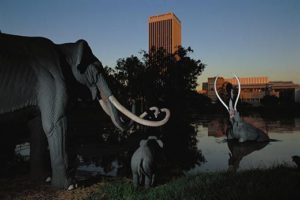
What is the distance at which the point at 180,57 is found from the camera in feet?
90.9

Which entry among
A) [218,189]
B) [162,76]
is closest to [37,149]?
[218,189]

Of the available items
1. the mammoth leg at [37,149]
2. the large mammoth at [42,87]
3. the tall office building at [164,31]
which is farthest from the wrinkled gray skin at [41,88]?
the tall office building at [164,31]

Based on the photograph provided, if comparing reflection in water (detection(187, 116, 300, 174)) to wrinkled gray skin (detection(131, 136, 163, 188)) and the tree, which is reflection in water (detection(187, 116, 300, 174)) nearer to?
wrinkled gray skin (detection(131, 136, 163, 188))

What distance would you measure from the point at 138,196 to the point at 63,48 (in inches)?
90.1

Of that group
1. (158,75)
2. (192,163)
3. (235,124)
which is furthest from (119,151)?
(158,75)

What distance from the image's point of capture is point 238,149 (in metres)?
9.68

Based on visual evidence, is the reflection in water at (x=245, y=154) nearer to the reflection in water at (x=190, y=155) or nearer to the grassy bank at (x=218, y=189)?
the reflection in water at (x=190, y=155)

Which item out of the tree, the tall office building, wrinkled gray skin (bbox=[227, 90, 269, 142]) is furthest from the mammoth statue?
the tall office building

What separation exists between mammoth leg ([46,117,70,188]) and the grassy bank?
49 cm

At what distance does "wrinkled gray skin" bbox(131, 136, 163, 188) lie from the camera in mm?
4395

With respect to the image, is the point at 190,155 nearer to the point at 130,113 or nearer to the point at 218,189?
the point at 218,189

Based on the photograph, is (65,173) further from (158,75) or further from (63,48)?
(158,75)

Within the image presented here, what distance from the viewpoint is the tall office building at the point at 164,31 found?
87.9 m

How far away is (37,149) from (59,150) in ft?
2.75
